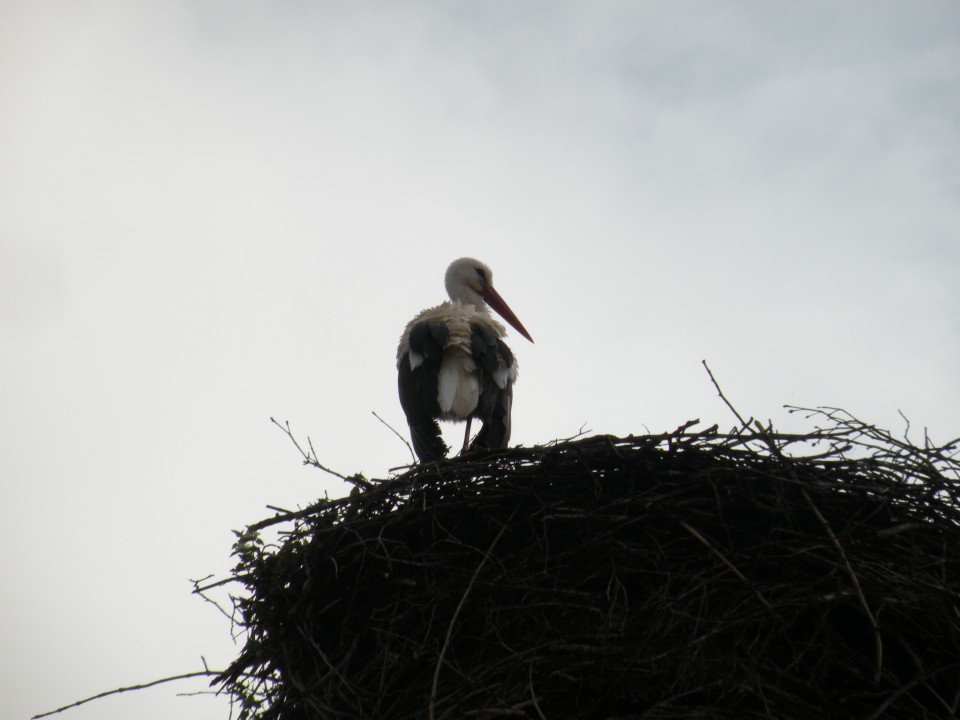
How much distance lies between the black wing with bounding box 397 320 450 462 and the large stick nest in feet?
4.54

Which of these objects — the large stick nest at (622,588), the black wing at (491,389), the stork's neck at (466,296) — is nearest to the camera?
the large stick nest at (622,588)

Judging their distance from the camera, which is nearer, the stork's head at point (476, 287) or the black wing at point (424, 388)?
the black wing at point (424, 388)

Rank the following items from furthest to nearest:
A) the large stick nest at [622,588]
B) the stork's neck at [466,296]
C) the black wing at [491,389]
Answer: the stork's neck at [466,296] → the black wing at [491,389] → the large stick nest at [622,588]

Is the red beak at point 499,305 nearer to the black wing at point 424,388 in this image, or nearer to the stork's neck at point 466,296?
the stork's neck at point 466,296

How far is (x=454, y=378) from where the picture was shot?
4363 millimetres

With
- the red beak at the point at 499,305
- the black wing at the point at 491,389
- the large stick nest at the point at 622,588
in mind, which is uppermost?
the red beak at the point at 499,305

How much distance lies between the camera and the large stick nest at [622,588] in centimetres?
229

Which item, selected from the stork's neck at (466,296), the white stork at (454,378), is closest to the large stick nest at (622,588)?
the white stork at (454,378)

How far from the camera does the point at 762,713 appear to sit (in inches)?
85.7

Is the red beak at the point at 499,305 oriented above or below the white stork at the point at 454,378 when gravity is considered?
above

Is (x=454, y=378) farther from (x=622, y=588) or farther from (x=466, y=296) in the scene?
(x=622, y=588)

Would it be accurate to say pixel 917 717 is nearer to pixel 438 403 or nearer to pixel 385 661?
pixel 385 661

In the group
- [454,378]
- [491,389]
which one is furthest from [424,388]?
[491,389]

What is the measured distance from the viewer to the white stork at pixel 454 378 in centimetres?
436
